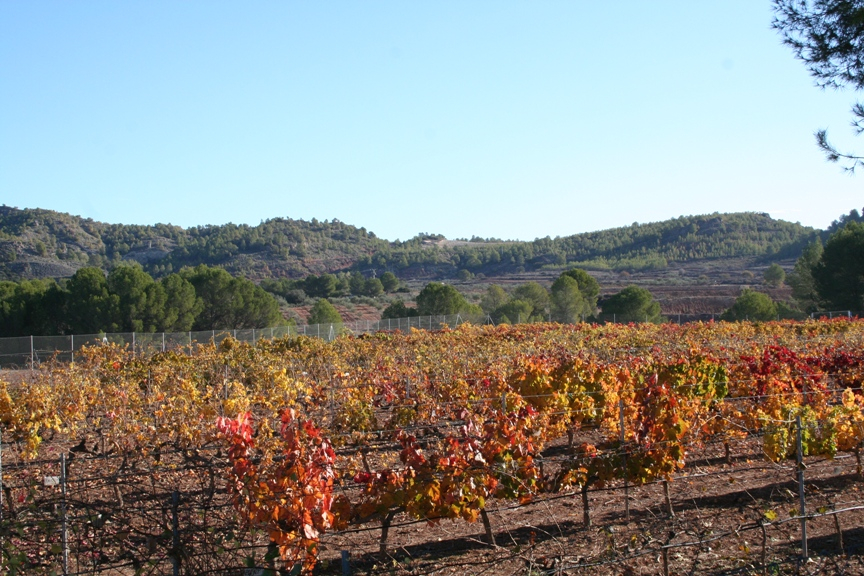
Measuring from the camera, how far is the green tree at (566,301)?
52.5m

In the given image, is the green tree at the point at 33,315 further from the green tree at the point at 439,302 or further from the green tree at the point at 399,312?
the green tree at the point at 439,302

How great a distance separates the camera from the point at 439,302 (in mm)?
48875

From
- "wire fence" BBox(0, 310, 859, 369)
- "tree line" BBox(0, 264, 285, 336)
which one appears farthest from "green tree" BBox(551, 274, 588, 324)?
"tree line" BBox(0, 264, 285, 336)

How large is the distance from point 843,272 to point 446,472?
142 feet

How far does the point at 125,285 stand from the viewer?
37.2m

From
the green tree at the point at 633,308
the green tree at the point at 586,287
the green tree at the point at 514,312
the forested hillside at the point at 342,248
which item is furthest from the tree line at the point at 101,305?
the forested hillside at the point at 342,248

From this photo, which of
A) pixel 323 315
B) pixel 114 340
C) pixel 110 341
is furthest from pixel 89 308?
pixel 323 315

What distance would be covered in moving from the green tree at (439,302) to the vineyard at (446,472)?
32.6 meters

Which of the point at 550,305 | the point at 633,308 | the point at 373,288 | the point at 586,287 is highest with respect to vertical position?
the point at 373,288

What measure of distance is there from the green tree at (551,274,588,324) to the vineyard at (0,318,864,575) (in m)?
37.4

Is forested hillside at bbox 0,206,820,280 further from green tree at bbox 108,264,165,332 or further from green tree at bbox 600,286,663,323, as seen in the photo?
green tree at bbox 108,264,165,332

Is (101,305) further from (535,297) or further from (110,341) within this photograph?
(535,297)

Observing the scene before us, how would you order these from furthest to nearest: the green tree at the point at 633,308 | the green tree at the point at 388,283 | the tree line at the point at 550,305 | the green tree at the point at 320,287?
1. the green tree at the point at 388,283
2. the green tree at the point at 320,287
3. the green tree at the point at 633,308
4. the tree line at the point at 550,305

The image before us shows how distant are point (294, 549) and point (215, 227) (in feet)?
412
